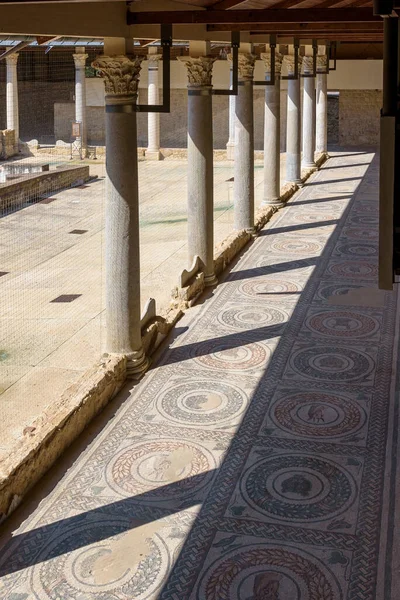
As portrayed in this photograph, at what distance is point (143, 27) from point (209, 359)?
342cm

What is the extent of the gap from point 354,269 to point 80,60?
19448mm

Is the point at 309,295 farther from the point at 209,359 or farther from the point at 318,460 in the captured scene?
the point at 318,460

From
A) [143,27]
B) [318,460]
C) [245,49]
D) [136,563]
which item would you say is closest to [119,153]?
[143,27]

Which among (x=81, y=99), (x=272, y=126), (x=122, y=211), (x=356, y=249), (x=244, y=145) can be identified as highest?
(x=81, y=99)

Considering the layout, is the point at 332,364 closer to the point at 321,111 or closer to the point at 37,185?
the point at 37,185

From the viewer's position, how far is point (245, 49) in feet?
41.5

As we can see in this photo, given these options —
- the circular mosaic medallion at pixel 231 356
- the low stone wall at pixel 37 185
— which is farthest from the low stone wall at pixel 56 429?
the low stone wall at pixel 37 185

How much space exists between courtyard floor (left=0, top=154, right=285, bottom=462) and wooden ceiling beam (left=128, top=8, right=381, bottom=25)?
3.62 metres

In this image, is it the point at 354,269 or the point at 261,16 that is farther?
the point at 354,269

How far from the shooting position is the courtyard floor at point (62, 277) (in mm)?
8367

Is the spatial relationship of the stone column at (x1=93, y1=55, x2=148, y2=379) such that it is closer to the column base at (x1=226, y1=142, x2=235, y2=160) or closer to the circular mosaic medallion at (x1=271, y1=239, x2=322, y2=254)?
the circular mosaic medallion at (x1=271, y1=239, x2=322, y2=254)

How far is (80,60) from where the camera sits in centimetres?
→ 2819

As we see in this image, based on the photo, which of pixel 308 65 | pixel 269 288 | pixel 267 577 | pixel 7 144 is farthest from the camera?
pixel 7 144

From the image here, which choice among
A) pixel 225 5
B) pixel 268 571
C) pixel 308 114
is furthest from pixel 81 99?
pixel 268 571
